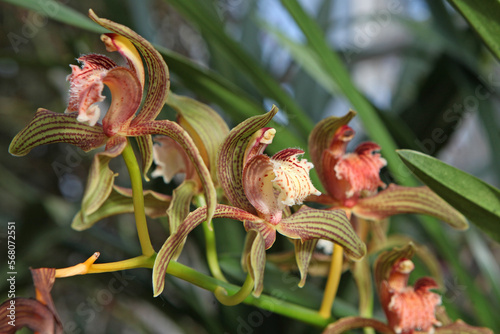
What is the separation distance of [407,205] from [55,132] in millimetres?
434

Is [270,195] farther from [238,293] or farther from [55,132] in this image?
[55,132]

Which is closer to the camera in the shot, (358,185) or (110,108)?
(110,108)

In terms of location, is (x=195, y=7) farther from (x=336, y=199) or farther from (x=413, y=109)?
(x=413, y=109)

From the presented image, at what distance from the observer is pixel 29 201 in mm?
1255

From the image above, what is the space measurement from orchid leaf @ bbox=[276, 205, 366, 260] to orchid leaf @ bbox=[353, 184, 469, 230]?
151mm

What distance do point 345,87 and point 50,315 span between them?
1.70ft

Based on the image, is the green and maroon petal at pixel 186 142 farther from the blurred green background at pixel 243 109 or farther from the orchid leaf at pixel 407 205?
the orchid leaf at pixel 407 205

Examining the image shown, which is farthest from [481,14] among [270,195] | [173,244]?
[173,244]

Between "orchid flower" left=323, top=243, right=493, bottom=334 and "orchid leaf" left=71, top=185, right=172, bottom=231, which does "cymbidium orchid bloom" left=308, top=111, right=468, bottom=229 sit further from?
"orchid leaf" left=71, top=185, right=172, bottom=231

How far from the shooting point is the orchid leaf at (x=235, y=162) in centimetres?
47

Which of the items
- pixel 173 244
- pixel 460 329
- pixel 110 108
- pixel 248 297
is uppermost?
pixel 110 108

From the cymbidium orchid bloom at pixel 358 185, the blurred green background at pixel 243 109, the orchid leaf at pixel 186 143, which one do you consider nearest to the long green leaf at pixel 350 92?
the blurred green background at pixel 243 109

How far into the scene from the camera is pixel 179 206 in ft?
1.83

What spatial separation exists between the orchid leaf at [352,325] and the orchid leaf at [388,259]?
55mm
